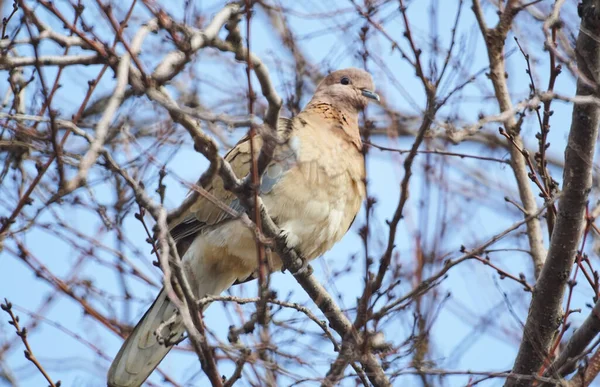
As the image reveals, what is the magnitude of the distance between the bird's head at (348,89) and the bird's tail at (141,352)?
1707 millimetres

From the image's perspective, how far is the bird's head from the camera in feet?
17.0

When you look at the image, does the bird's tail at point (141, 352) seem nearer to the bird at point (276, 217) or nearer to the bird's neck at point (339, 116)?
the bird at point (276, 217)

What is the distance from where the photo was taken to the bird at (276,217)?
14.3 feet

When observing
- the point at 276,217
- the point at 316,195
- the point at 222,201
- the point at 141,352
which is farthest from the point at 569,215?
the point at 141,352

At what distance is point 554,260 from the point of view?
11.2ft

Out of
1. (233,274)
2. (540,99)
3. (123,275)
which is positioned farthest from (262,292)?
(233,274)

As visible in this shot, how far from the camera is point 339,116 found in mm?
4961

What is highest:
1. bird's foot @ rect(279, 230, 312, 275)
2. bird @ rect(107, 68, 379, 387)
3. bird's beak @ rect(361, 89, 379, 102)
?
bird's beak @ rect(361, 89, 379, 102)

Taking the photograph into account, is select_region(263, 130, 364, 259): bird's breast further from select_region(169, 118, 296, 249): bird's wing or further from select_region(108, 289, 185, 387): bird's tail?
select_region(108, 289, 185, 387): bird's tail

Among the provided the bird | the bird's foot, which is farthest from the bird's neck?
the bird's foot

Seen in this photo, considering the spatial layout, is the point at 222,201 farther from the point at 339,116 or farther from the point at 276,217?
the point at 339,116

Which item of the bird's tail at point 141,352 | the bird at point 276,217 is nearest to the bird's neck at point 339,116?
the bird at point 276,217

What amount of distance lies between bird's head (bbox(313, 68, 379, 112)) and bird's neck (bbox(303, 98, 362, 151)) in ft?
0.14

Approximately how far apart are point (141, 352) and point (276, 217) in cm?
105
